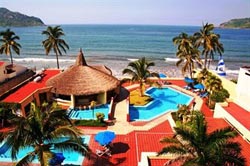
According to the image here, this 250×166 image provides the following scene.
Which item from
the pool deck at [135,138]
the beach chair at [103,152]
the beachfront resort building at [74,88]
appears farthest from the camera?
the beachfront resort building at [74,88]

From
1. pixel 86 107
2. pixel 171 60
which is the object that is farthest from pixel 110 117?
pixel 171 60

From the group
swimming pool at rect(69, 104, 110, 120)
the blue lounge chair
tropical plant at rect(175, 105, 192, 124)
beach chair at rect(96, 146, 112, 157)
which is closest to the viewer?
beach chair at rect(96, 146, 112, 157)

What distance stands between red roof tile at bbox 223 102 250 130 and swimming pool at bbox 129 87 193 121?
655cm

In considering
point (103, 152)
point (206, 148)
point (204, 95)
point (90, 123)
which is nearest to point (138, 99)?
point (204, 95)

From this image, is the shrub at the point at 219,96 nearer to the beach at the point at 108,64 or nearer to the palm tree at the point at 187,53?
the palm tree at the point at 187,53

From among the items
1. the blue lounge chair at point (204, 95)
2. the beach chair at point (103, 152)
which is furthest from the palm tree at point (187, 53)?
the beach chair at point (103, 152)

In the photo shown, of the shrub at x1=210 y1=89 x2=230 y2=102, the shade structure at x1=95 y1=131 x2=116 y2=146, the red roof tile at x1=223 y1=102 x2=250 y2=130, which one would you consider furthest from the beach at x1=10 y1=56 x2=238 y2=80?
the shade structure at x1=95 y1=131 x2=116 y2=146

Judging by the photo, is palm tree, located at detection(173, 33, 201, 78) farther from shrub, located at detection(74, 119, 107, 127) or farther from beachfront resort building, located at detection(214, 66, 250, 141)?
shrub, located at detection(74, 119, 107, 127)

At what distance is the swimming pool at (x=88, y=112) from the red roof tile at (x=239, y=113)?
40.0 ft

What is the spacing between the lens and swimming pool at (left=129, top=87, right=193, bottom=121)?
26633 millimetres

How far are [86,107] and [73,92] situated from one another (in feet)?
7.52

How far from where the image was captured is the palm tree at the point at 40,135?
11398mm

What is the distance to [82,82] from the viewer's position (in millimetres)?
28219

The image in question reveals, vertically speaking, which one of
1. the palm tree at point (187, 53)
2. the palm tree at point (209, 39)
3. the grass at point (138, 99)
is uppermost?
the palm tree at point (209, 39)
